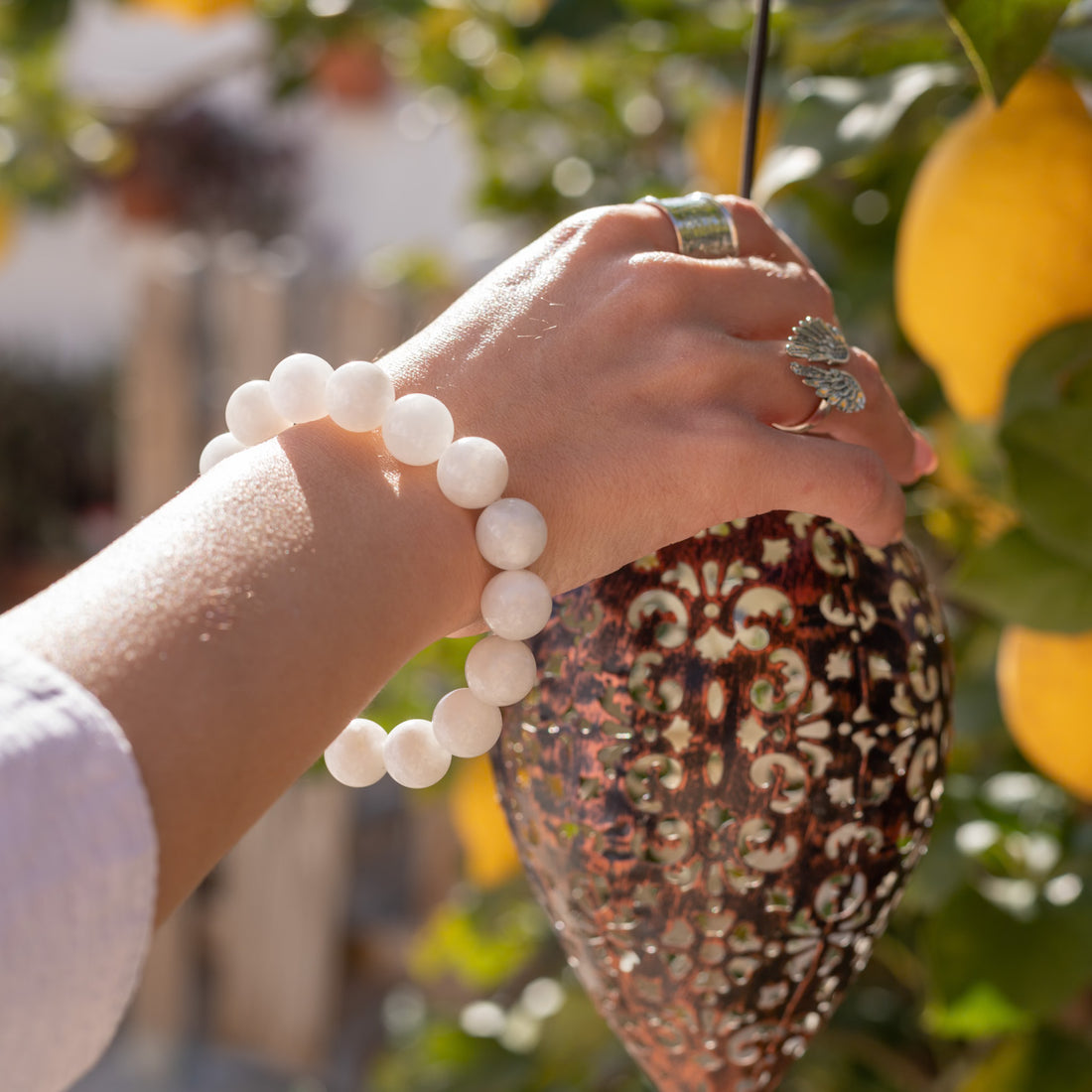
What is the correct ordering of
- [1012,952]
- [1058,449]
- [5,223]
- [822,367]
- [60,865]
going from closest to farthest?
[60,865], [822,367], [1058,449], [1012,952], [5,223]

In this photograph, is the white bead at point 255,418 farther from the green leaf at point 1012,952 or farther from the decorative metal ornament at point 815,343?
the green leaf at point 1012,952

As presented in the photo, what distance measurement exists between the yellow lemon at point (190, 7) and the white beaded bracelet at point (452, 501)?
686 millimetres

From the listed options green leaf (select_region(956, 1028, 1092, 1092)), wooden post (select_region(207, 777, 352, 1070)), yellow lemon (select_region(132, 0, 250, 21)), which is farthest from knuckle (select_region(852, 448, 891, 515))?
wooden post (select_region(207, 777, 352, 1070))

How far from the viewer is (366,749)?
32 centimetres

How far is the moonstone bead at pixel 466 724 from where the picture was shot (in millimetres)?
303

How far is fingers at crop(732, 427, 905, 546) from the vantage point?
31 cm

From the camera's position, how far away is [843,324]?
0.72 m

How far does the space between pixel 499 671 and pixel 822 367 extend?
12cm

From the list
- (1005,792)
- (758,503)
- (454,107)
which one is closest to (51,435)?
(454,107)

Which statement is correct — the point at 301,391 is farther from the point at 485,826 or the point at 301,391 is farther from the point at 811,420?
the point at 485,826

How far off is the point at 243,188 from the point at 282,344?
1925 millimetres

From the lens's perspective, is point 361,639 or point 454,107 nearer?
point 361,639

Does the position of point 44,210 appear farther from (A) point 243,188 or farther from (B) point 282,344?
(A) point 243,188

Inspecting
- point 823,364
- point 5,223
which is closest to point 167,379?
point 5,223
